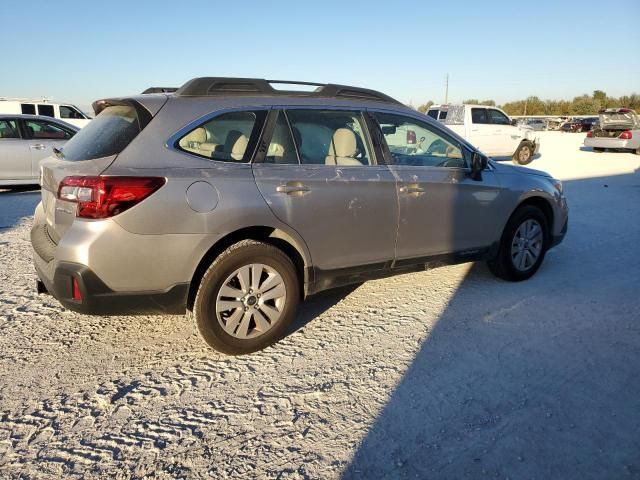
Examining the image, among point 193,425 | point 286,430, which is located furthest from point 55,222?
point 286,430

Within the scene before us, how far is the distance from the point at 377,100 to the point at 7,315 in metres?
3.50

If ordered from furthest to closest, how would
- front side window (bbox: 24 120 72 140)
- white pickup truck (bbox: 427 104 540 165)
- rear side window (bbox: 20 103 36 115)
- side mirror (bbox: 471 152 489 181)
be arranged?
1. rear side window (bbox: 20 103 36 115)
2. white pickup truck (bbox: 427 104 540 165)
3. front side window (bbox: 24 120 72 140)
4. side mirror (bbox: 471 152 489 181)

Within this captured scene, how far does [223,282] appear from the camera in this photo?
10.5 feet

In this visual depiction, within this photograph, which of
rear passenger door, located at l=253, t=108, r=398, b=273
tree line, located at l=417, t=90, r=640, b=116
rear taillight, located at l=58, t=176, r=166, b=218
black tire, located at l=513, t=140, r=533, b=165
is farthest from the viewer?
tree line, located at l=417, t=90, r=640, b=116

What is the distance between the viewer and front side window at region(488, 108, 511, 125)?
640 inches

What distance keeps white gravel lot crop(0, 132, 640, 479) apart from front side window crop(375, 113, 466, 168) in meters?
1.23

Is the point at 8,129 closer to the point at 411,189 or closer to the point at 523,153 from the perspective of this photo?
the point at 411,189

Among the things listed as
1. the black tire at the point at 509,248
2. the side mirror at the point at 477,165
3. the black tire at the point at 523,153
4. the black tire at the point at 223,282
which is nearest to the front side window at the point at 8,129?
the black tire at the point at 223,282

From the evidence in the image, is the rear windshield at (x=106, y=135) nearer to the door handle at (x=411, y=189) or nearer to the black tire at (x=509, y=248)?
the door handle at (x=411, y=189)

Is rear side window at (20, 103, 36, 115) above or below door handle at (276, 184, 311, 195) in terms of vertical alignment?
above

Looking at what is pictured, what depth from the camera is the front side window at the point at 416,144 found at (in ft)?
13.3

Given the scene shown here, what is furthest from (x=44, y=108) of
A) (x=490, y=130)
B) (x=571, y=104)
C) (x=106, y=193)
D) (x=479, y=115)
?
(x=571, y=104)

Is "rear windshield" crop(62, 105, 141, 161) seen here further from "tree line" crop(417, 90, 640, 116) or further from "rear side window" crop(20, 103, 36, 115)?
"tree line" crop(417, 90, 640, 116)

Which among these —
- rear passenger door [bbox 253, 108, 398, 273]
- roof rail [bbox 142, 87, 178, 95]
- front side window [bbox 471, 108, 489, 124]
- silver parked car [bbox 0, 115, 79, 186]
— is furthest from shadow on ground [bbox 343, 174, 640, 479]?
front side window [bbox 471, 108, 489, 124]
